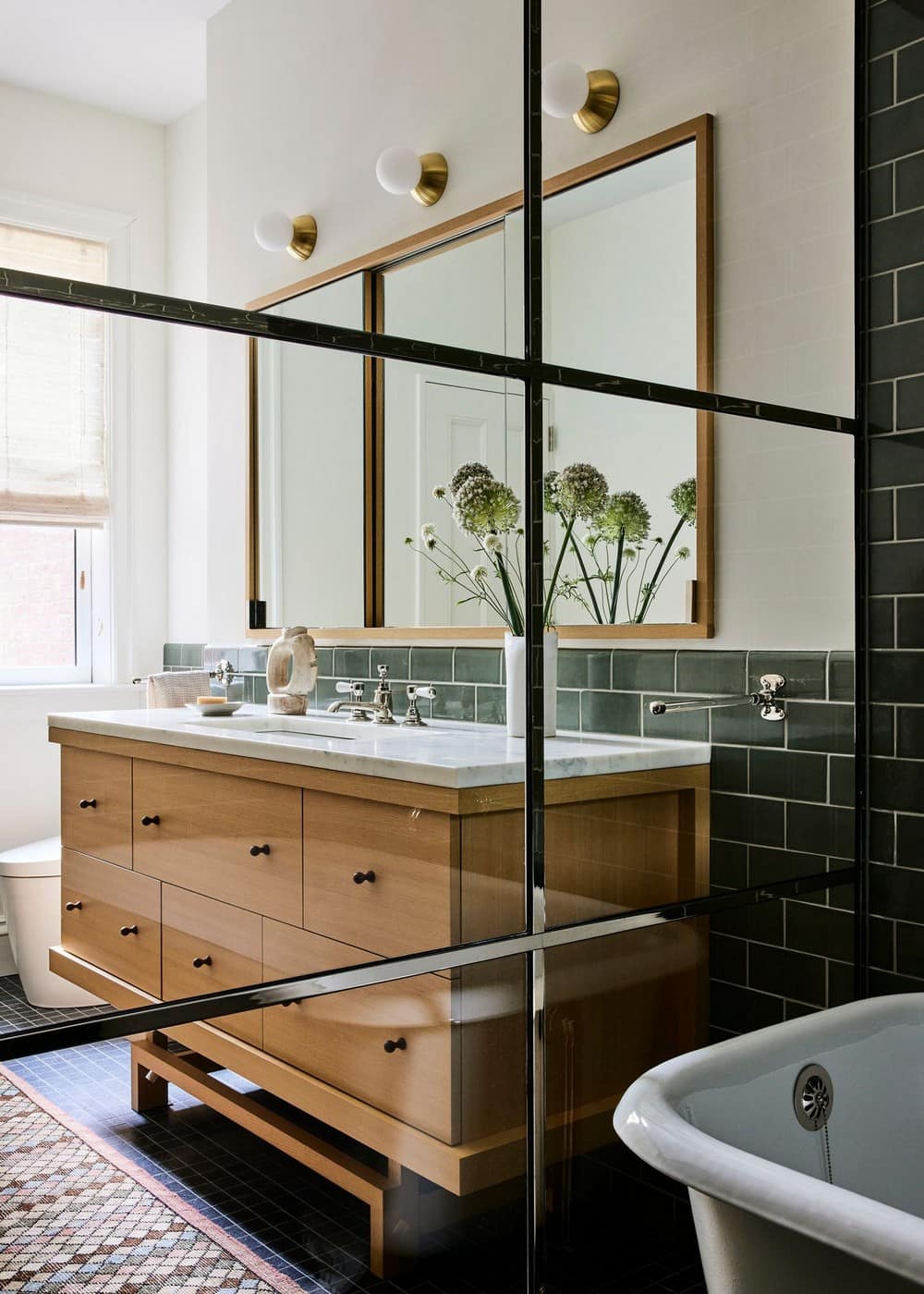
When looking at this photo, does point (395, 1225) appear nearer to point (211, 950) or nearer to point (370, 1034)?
point (370, 1034)

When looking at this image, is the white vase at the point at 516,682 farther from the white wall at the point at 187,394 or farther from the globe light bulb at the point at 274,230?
the globe light bulb at the point at 274,230

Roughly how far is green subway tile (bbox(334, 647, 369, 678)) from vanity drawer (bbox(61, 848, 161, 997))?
397mm

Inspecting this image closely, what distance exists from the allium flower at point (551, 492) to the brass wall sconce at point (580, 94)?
1.95 feet

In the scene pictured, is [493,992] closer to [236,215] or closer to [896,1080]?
[896,1080]

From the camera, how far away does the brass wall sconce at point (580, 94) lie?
1901mm

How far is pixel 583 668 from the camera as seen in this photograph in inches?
74.6

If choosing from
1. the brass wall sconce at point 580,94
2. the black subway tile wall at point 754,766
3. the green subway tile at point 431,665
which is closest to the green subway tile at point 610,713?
the black subway tile wall at point 754,766

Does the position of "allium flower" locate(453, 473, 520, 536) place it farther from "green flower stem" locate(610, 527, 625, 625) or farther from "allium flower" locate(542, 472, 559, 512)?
"green flower stem" locate(610, 527, 625, 625)

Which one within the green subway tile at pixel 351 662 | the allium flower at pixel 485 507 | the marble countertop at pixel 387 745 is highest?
the allium flower at pixel 485 507

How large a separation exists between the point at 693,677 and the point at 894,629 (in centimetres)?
54

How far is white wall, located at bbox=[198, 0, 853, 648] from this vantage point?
5.16ft

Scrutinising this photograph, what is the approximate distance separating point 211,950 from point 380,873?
0.85 feet

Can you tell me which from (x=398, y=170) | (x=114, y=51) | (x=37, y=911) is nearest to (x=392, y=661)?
(x=37, y=911)

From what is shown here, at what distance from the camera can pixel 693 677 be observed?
2061 mm
